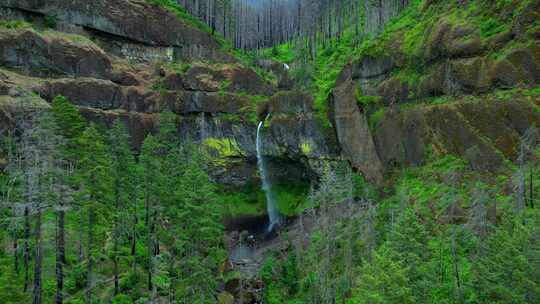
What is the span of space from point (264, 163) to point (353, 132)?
1564cm

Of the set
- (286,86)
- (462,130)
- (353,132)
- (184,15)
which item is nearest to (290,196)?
(353,132)

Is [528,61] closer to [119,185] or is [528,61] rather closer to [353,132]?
[353,132]

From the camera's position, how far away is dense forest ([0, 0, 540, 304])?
22.7m

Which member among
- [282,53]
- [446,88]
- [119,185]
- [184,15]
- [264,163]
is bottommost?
[119,185]

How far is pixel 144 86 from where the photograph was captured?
61.7m

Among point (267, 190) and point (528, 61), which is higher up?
point (528, 61)

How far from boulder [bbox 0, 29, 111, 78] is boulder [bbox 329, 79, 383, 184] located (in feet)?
114

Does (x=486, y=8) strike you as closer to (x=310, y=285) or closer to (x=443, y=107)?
(x=443, y=107)

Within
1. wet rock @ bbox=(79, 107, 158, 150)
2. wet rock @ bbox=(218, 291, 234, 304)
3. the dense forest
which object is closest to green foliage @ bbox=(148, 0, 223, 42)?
the dense forest

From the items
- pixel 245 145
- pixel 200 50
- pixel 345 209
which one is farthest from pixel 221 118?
pixel 345 209

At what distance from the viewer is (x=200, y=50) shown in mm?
74625

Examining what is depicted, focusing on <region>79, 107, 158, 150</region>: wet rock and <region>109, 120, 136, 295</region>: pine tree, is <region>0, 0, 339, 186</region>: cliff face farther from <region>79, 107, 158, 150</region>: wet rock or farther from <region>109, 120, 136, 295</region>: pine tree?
<region>109, 120, 136, 295</region>: pine tree

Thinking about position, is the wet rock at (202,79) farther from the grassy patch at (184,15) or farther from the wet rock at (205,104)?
the grassy patch at (184,15)

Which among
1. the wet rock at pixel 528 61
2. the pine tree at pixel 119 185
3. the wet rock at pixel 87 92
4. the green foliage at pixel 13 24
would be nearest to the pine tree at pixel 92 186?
the pine tree at pixel 119 185
